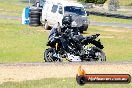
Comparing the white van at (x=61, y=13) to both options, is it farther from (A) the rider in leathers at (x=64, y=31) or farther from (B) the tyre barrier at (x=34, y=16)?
Result: (A) the rider in leathers at (x=64, y=31)

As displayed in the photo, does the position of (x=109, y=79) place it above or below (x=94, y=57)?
above

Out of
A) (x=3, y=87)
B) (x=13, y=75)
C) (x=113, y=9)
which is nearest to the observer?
(x=3, y=87)

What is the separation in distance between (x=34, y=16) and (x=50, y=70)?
64.3ft

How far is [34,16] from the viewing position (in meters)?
31.3

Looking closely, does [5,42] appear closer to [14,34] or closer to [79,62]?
[14,34]

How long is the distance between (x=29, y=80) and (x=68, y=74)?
1.54 m

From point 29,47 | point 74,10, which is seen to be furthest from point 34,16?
point 29,47

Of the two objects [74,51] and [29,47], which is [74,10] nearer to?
[29,47]

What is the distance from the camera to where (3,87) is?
935 cm

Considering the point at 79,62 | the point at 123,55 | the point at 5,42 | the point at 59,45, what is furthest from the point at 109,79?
the point at 5,42

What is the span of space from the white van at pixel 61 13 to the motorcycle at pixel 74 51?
1319 cm

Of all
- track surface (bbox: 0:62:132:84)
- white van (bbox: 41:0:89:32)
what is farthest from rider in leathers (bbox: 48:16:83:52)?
white van (bbox: 41:0:89:32)

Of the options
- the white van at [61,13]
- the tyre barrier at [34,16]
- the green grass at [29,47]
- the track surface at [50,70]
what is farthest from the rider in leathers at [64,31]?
the tyre barrier at [34,16]

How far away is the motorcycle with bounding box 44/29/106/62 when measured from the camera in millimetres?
14156
